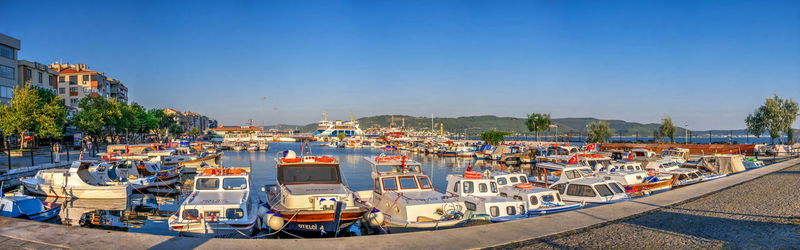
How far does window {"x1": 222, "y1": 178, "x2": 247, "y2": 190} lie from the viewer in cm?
1930

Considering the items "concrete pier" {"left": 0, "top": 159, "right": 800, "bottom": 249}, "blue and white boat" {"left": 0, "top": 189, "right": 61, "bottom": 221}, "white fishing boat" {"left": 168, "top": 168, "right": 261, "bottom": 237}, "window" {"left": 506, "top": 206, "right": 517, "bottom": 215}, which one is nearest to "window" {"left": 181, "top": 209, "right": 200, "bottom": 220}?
"white fishing boat" {"left": 168, "top": 168, "right": 261, "bottom": 237}

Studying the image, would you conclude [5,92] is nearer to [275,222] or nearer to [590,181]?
[275,222]

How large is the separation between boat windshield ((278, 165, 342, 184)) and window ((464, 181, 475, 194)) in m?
5.72

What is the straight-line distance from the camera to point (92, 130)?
200 feet

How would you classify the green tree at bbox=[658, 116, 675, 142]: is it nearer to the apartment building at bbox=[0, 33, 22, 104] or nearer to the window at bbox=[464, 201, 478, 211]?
the window at bbox=[464, 201, 478, 211]

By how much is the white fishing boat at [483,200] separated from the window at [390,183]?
7.76 ft

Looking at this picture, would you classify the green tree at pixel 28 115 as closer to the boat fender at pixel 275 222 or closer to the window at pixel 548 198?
the boat fender at pixel 275 222

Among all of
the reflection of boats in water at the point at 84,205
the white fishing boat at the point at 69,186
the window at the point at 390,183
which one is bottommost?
the reflection of boats in water at the point at 84,205

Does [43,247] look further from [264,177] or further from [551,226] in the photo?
[264,177]

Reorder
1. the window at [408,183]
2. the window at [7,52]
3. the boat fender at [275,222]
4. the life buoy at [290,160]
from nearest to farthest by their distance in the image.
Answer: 1. the boat fender at [275,222]
2. the life buoy at [290,160]
3. the window at [408,183]
4. the window at [7,52]

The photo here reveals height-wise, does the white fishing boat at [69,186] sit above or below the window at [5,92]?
below

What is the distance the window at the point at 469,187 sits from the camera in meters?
20.4

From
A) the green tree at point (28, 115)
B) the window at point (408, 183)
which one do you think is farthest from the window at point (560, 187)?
the green tree at point (28, 115)

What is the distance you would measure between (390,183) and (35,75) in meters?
71.5
